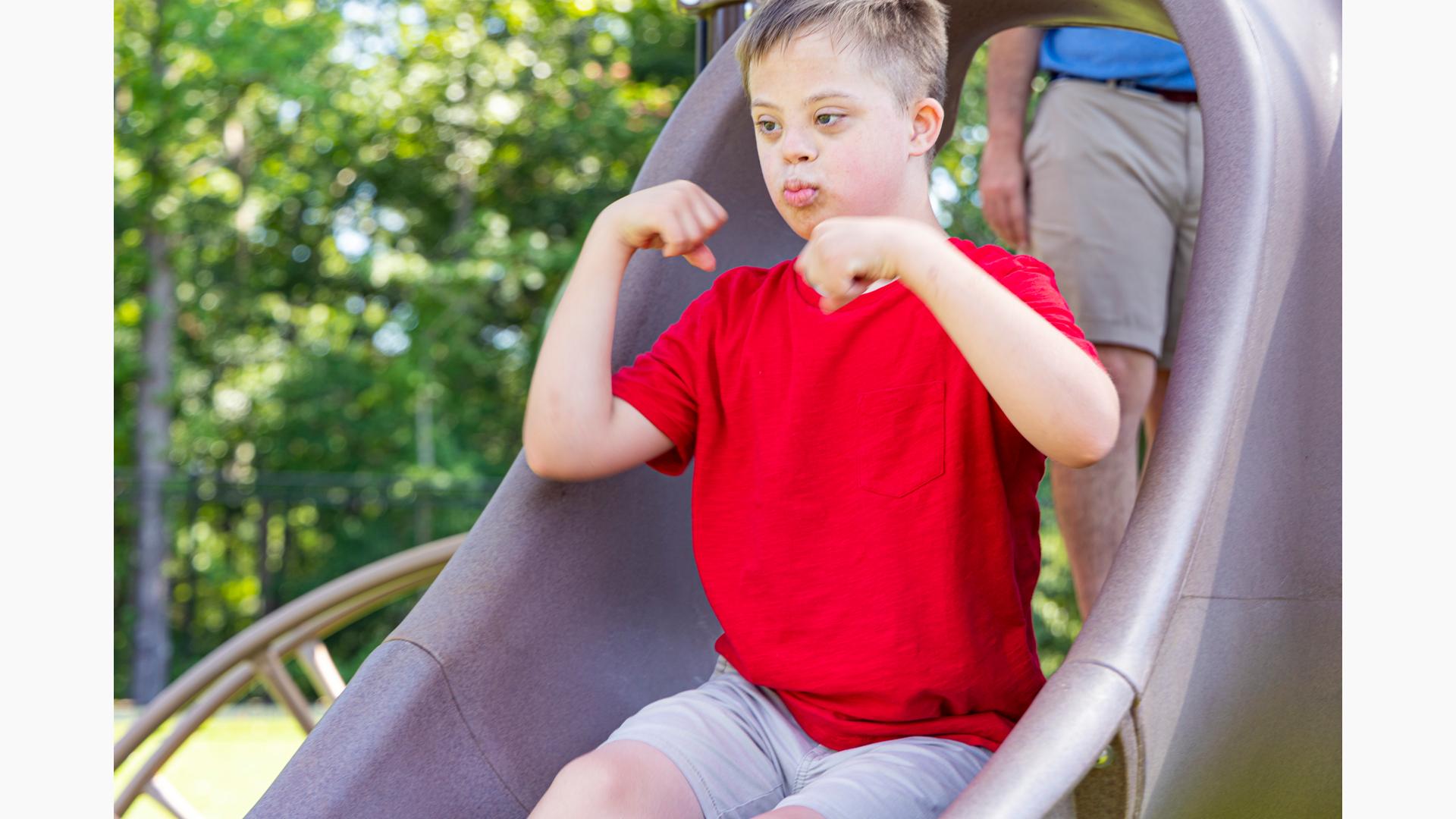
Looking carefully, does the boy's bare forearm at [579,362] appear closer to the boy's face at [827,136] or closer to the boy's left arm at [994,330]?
the boy's face at [827,136]

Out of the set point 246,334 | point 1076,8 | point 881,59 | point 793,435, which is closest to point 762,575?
point 793,435

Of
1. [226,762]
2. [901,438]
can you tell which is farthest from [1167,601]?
[226,762]

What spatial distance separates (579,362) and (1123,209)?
103 cm

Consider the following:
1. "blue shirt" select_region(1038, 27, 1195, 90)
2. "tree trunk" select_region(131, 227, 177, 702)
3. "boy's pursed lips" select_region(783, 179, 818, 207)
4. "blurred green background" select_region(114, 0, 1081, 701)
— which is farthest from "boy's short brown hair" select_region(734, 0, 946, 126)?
"tree trunk" select_region(131, 227, 177, 702)

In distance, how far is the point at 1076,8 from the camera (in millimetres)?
1754

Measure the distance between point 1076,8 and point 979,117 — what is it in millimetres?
2923

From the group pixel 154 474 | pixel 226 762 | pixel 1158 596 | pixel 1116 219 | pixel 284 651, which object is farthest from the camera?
pixel 154 474

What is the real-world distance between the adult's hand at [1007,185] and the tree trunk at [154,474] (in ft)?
31.2

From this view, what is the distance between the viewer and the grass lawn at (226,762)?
538cm

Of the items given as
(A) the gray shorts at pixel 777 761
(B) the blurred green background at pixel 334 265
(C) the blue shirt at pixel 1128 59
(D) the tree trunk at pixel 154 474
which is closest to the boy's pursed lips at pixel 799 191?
(A) the gray shorts at pixel 777 761

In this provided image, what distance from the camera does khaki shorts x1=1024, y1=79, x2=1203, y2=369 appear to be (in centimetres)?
215

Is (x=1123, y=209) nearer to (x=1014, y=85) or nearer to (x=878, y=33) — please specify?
(x=1014, y=85)

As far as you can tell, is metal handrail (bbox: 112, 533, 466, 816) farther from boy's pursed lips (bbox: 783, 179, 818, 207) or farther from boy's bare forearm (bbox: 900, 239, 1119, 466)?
boy's bare forearm (bbox: 900, 239, 1119, 466)

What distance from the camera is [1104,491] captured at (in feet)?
7.19
